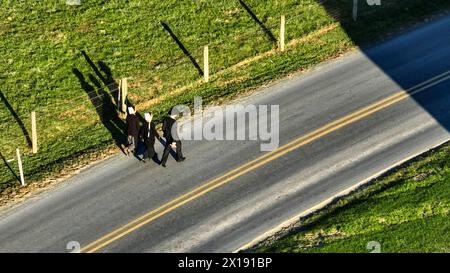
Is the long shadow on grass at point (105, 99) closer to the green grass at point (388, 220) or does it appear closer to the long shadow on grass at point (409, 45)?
the green grass at point (388, 220)

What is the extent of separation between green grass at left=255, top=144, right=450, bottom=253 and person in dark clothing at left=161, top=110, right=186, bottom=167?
4707 mm

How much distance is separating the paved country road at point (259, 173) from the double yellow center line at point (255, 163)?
0.10 feet

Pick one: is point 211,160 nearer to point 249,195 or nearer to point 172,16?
point 249,195

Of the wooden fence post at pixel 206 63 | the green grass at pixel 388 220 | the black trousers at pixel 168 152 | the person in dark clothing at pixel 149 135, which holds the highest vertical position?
the wooden fence post at pixel 206 63

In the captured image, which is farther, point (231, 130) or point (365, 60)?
point (365, 60)

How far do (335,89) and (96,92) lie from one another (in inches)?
322

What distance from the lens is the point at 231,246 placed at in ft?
81.9

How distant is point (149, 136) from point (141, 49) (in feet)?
22.5

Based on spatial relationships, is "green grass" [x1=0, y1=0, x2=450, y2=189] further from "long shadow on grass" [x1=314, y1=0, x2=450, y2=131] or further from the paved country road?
the paved country road

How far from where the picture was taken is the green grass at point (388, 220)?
2438 cm

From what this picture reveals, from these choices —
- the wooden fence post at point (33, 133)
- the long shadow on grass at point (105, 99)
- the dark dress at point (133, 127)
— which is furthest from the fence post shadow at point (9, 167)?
the dark dress at point (133, 127)

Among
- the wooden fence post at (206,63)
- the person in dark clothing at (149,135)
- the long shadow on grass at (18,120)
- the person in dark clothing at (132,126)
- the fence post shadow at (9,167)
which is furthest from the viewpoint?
the wooden fence post at (206,63)

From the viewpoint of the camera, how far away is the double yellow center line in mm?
25627
